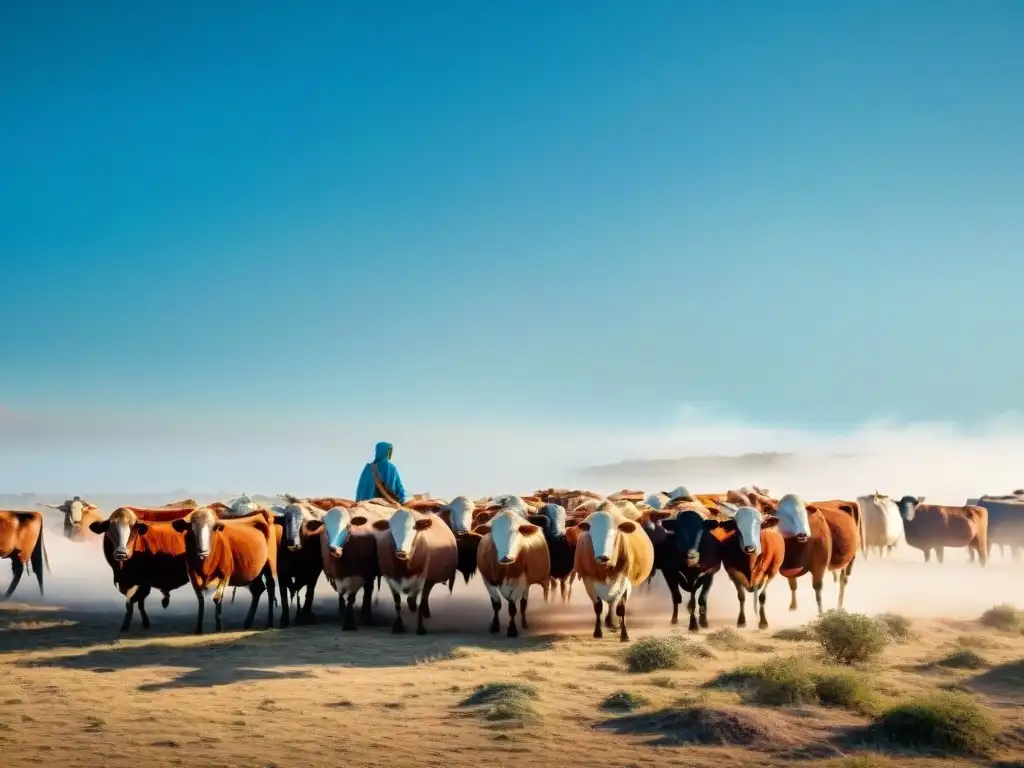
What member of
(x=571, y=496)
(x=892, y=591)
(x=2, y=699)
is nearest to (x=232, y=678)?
(x=2, y=699)

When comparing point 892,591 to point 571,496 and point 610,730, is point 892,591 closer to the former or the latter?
point 571,496

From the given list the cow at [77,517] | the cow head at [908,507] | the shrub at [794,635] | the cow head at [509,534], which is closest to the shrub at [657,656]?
the cow head at [509,534]

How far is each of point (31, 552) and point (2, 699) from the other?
520 inches

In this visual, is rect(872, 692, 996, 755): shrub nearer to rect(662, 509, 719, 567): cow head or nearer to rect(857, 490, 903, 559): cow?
rect(662, 509, 719, 567): cow head

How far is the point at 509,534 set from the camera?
621 inches

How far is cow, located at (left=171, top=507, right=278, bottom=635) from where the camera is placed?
16.1 metres

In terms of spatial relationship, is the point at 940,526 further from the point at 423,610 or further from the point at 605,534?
the point at 423,610

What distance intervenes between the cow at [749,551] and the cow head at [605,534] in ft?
7.76

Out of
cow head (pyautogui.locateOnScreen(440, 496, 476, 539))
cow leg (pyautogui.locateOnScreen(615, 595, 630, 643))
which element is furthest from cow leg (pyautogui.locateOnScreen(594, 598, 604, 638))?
cow head (pyautogui.locateOnScreen(440, 496, 476, 539))

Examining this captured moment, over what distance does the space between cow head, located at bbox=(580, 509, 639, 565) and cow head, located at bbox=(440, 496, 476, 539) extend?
4726mm

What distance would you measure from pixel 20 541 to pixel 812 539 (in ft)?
62.9


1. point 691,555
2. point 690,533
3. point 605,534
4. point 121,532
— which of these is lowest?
point 691,555

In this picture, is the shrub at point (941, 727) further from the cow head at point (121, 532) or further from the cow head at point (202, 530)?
the cow head at point (121, 532)

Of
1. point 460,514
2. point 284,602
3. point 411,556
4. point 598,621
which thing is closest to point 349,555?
point 411,556
